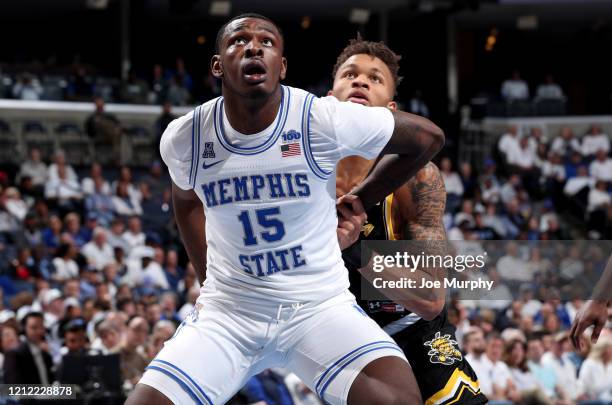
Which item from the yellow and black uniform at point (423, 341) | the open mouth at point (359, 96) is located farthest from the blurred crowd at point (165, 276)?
the open mouth at point (359, 96)

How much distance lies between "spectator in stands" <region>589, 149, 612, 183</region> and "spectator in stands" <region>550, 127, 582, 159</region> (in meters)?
0.94

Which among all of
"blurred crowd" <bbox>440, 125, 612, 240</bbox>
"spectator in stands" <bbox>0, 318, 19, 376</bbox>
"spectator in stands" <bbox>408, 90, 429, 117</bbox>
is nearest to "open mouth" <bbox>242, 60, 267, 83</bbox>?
"spectator in stands" <bbox>0, 318, 19, 376</bbox>

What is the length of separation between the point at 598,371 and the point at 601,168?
903 cm

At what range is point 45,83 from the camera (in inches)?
747

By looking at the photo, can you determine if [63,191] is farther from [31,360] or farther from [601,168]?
[601,168]

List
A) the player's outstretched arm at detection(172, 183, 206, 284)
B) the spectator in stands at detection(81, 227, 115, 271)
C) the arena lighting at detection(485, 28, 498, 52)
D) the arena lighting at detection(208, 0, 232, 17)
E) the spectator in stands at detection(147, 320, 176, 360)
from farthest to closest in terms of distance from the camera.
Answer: the arena lighting at detection(485, 28, 498, 52), the arena lighting at detection(208, 0, 232, 17), the spectator in stands at detection(81, 227, 115, 271), the spectator in stands at detection(147, 320, 176, 360), the player's outstretched arm at detection(172, 183, 206, 284)

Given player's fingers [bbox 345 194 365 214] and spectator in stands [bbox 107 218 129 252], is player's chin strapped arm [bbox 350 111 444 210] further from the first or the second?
spectator in stands [bbox 107 218 129 252]

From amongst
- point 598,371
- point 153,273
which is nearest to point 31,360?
point 153,273

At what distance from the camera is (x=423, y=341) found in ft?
16.0

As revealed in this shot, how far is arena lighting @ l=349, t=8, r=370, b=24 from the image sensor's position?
23516 millimetres

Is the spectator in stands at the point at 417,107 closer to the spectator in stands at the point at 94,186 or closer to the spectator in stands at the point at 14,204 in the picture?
the spectator in stands at the point at 94,186

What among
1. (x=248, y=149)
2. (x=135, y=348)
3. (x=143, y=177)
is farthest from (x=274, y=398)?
(x=143, y=177)

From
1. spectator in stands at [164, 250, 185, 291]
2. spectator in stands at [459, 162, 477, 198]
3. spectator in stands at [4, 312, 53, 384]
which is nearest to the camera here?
spectator in stands at [4, 312, 53, 384]

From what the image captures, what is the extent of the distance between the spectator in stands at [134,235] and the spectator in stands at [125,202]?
1056 millimetres
